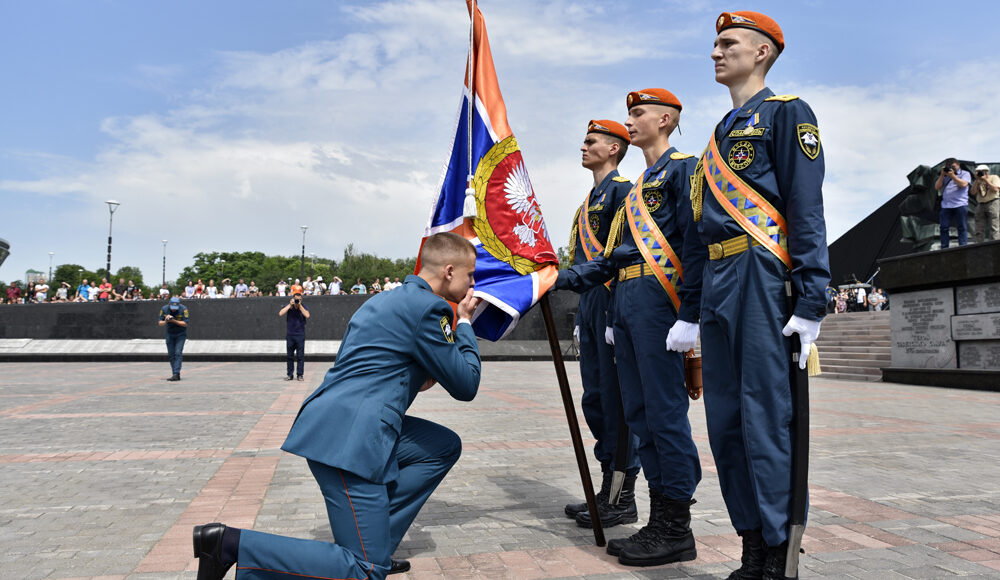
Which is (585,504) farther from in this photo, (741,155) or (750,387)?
(741,155)

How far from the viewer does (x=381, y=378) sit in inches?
107

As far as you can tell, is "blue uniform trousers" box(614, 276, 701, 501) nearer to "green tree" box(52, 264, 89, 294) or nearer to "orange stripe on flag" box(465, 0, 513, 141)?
"orange stripe on flag" box(465, 0, 513, 141)

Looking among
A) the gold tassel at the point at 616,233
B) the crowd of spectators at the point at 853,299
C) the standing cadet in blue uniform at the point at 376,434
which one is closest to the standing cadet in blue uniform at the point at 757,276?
the gold tassel at the point at 616,233

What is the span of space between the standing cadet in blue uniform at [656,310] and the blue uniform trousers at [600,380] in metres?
0.28

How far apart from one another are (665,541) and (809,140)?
6.30ft

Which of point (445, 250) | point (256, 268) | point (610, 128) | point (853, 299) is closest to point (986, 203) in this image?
point (610, 128)

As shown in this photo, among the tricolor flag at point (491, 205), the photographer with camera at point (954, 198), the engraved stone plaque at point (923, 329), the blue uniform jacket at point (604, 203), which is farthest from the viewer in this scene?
the photographer with camera at point (954, 198)

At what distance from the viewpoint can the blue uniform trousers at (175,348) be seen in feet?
46.9

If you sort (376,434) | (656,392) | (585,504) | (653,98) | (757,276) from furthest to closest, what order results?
(585,504), (653,98), (656,392), (757,276), (376,434)

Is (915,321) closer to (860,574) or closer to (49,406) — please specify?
(860,574)

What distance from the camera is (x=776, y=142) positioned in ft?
9.59

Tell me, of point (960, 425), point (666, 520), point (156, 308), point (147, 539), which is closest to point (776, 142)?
point (666, 520)

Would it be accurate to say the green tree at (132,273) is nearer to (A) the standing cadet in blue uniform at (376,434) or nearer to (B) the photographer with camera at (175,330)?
(B) the photographer with camera at (175,330)

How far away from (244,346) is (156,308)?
381 centimetres
